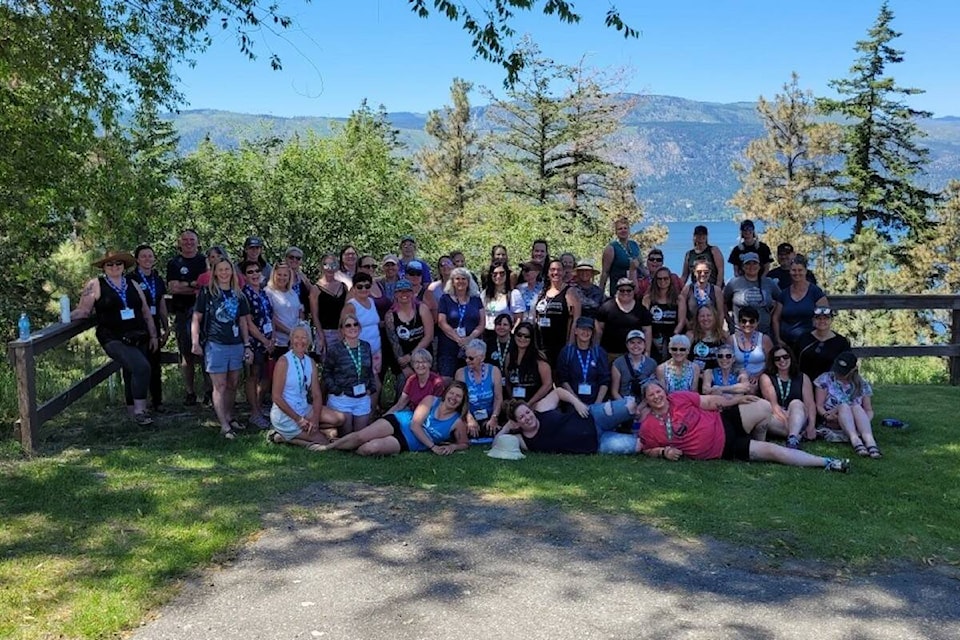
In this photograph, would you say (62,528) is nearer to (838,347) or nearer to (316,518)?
(316,518)

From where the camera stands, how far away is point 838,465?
251 inches

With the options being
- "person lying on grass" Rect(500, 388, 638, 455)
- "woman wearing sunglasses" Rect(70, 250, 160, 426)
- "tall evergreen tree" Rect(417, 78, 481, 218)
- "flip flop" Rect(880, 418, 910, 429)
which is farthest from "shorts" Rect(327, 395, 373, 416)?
"tall evergreen tree" Rect(417, 78, 481, 218)

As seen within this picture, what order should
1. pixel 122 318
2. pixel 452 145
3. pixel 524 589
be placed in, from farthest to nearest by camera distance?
pixel 452 145, pixel 122 318, pixel 524 589

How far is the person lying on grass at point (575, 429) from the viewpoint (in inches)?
276

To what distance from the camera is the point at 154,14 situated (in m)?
9.35

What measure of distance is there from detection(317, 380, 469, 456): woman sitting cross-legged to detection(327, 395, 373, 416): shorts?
321 millimetres

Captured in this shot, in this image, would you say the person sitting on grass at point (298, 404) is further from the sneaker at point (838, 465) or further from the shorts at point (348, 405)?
the sneaker at point (838, 465)

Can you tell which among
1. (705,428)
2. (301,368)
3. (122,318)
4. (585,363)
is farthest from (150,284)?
(705,428)

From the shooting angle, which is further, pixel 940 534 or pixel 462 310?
pixel 462 310

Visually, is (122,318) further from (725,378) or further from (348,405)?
(725,378)

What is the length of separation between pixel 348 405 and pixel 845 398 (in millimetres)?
4619

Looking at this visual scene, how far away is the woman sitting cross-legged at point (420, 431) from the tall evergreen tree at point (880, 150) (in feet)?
105

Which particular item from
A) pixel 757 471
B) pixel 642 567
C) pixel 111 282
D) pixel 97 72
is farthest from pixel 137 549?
pixel 97 72

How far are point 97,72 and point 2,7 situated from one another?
1476 mm
